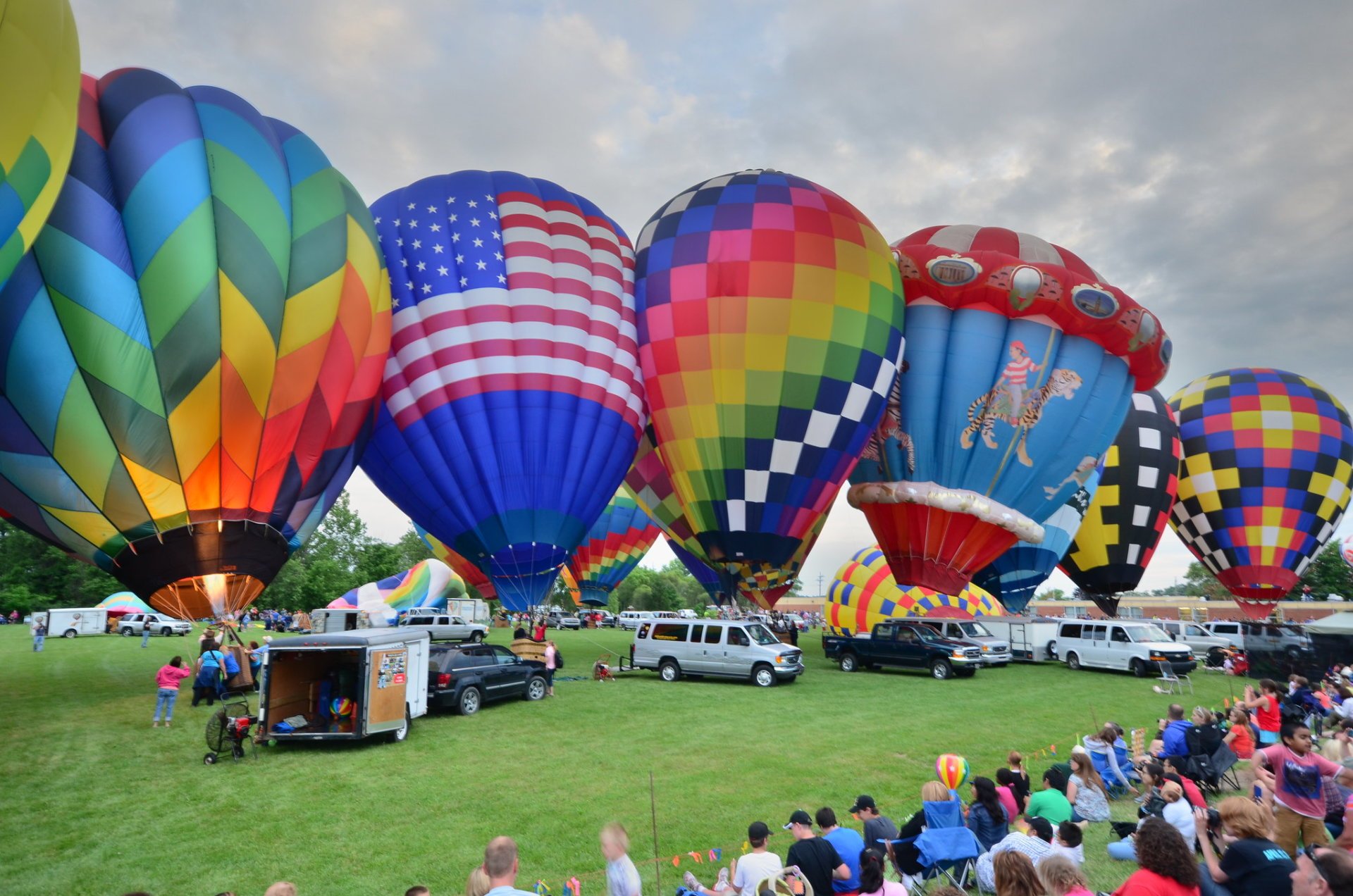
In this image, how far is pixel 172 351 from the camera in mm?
13898

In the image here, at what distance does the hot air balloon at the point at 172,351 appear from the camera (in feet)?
43.7

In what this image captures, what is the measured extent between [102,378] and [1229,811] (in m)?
15.7

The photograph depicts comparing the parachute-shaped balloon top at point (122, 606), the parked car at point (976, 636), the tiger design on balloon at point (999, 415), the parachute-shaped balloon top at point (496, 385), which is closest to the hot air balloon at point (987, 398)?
the tiger design on balloon at point (999, 415)

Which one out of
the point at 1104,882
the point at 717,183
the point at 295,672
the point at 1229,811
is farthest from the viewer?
the point at 717,183

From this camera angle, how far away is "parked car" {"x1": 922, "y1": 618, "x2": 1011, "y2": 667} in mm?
23734

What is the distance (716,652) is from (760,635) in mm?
1191

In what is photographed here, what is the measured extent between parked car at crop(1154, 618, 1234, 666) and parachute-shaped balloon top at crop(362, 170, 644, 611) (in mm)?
Answer: 20581

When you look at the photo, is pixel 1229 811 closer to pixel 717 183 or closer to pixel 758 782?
pixel 758 782

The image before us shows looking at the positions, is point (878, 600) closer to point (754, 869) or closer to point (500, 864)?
point (754, 869)

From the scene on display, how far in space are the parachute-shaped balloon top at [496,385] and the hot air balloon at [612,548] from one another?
27.2 m

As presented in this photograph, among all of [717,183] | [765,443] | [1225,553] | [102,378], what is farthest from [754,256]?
[1225,553]

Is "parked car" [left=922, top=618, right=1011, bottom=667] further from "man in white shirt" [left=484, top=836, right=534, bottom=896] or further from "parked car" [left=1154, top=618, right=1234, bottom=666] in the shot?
"man in white shirt" [left=484, top=836, right=534, bottom=896]

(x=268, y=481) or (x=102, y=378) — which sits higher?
(x=102, y=378)

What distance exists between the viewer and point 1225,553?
3469 cm
